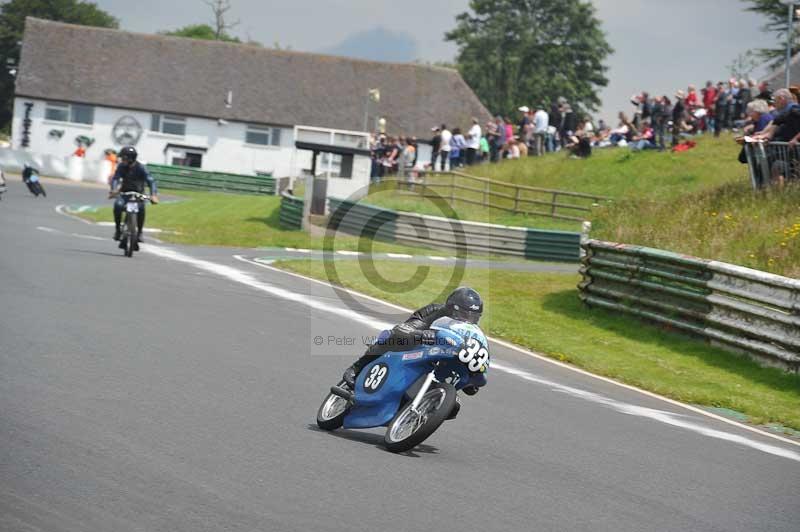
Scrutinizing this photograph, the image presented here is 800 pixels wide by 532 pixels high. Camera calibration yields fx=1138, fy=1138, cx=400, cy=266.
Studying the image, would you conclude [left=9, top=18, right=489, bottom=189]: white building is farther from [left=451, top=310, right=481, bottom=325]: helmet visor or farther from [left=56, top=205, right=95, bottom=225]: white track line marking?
[left=451, top=310, right=481, bottom=325]: helmet visor

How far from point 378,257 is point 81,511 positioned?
22.1 m

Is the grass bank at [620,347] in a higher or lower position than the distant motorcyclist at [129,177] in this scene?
lower

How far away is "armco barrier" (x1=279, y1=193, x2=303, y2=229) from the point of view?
34.5m

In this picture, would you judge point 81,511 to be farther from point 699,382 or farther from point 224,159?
point 224,159

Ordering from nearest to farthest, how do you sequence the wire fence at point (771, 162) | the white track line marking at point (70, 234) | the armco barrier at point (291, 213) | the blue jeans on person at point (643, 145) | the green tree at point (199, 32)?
the wire fence at point (771, 162) → the white track line marking at point (70, 234) → the armco barrier at point (291, 213) → the blue jeans on person at point (643, 145) → the green tree at point (199, 32)

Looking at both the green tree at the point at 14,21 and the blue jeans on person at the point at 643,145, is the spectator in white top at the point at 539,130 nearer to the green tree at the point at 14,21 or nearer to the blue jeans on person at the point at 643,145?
the blue jeans on person at the point at 643,145

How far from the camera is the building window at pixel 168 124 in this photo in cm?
7506

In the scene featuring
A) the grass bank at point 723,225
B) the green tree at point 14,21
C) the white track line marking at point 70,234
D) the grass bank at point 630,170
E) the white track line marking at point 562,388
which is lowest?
the white track line marking at point 70,234

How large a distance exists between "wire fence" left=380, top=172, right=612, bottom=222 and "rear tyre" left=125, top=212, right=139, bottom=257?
1580 cm

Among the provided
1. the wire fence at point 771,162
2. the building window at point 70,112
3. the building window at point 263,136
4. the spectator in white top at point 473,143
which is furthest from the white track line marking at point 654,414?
the building window at point 70,112

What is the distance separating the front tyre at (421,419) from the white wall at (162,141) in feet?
221

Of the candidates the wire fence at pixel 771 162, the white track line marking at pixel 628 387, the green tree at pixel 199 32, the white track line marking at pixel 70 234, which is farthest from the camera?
the green tree at pixel 199 32

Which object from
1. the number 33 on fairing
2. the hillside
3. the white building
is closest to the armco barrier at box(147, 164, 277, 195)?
the white building

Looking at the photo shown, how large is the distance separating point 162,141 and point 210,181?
16339mm
